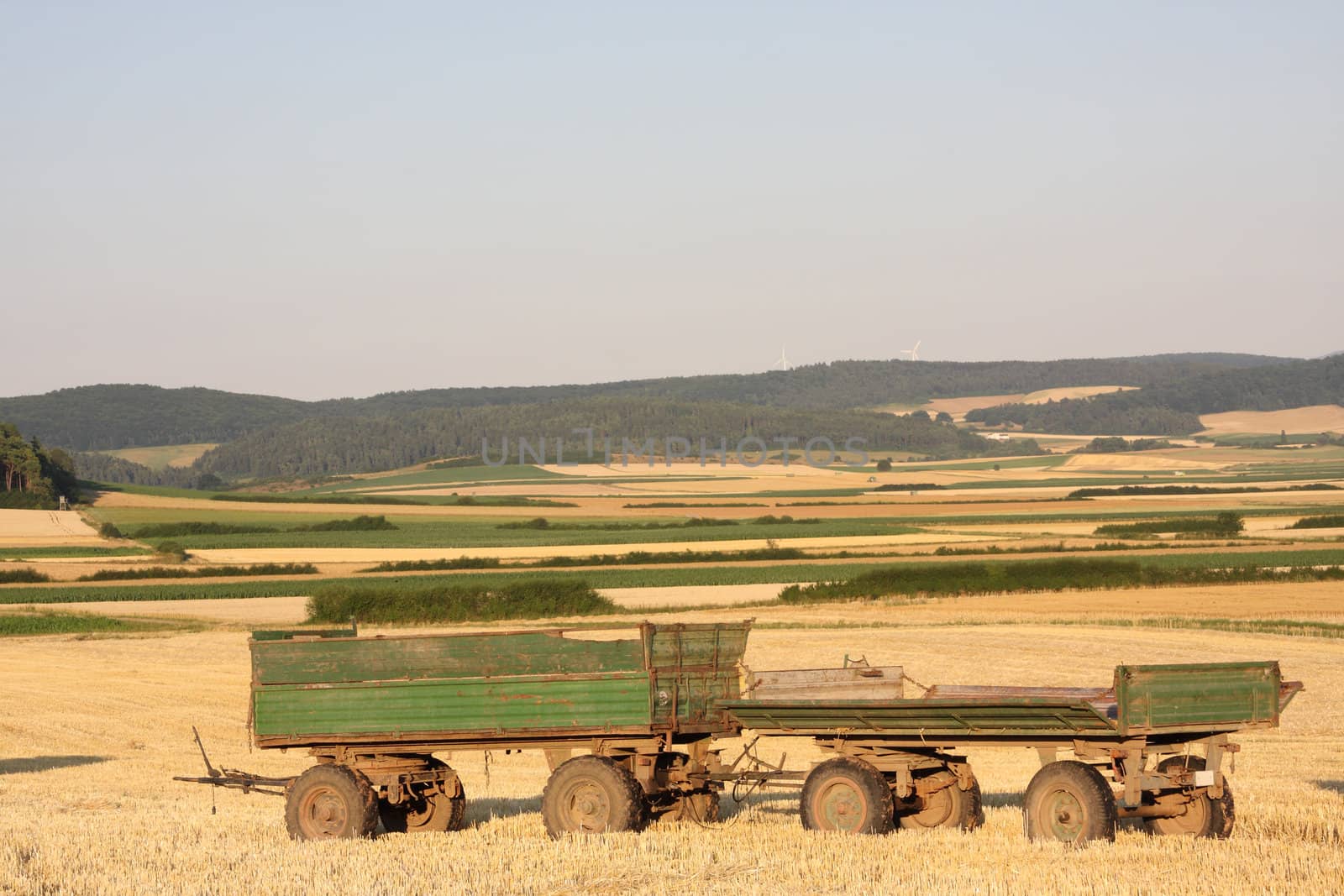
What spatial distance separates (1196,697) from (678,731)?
5.08m

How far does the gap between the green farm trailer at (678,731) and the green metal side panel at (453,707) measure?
0.02 metres

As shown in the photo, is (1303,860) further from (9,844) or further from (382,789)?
(9,844)

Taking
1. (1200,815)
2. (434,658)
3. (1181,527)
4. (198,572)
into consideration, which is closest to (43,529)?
(198,572)

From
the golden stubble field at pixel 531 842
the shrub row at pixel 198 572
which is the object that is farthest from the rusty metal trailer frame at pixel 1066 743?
the shrub row at pixel 198 572

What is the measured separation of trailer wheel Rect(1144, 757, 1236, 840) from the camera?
575 inches

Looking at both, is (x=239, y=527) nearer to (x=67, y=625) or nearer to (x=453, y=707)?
(x=67, y=625)

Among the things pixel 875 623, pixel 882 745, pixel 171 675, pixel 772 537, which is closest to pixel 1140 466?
pixel 772 537

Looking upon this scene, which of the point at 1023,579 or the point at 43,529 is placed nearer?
the point at 1023,579

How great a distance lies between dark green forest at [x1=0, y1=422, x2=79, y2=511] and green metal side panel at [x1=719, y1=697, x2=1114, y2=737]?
382 feet

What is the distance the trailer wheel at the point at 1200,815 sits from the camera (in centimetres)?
1461

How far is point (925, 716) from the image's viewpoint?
1506 centimetres

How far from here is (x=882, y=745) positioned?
15.6 metres

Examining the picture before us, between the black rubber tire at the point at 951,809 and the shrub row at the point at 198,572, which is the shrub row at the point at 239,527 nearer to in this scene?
the shrub row at the point at 198,572

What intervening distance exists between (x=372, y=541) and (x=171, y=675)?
190 feet
